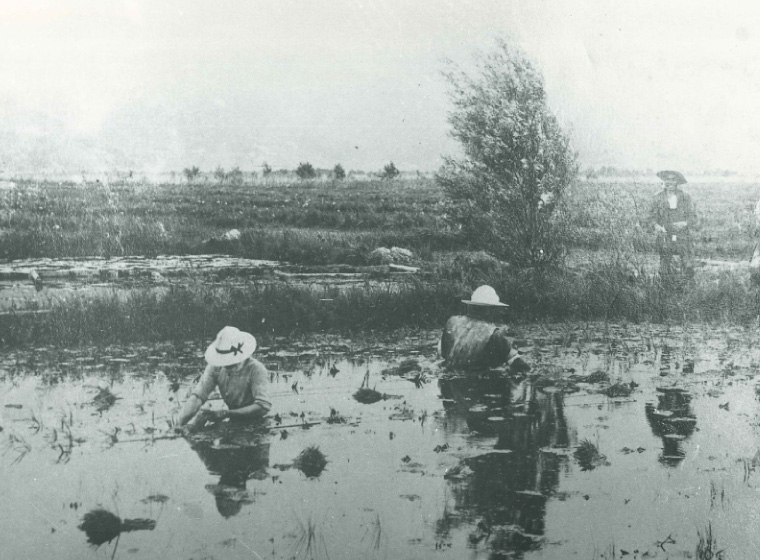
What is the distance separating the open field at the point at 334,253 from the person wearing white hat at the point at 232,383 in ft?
1.08

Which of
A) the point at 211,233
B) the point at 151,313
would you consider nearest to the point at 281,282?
the point at 211,233

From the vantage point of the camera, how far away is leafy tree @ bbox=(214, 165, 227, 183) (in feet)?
12.3

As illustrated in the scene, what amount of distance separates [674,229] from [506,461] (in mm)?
1902

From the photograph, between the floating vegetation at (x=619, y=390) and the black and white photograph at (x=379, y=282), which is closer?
the black and white photograph at (x=379, y=282)

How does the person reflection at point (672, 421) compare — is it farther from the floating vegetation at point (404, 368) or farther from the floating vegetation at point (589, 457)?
the floating vegetation at point (404, 368)

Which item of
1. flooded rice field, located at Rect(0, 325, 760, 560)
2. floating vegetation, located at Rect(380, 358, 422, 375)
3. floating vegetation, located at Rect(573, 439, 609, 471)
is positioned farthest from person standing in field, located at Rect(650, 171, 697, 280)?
floating vegetation, located at Rect(380, 358, 422, 375)

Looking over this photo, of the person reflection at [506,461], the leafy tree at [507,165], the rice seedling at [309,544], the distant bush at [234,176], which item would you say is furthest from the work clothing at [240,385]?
the leafy tree at [507,165]

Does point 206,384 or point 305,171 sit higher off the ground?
point 305,171

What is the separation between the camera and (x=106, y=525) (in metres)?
2.96

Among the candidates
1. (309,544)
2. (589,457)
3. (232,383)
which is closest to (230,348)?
(232,383)

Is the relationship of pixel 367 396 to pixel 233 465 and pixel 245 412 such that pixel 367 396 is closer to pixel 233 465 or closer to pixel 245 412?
pixel 245 412

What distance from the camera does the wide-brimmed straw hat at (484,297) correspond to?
361 cm

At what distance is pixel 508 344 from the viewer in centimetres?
366

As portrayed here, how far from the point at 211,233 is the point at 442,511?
192 cm
